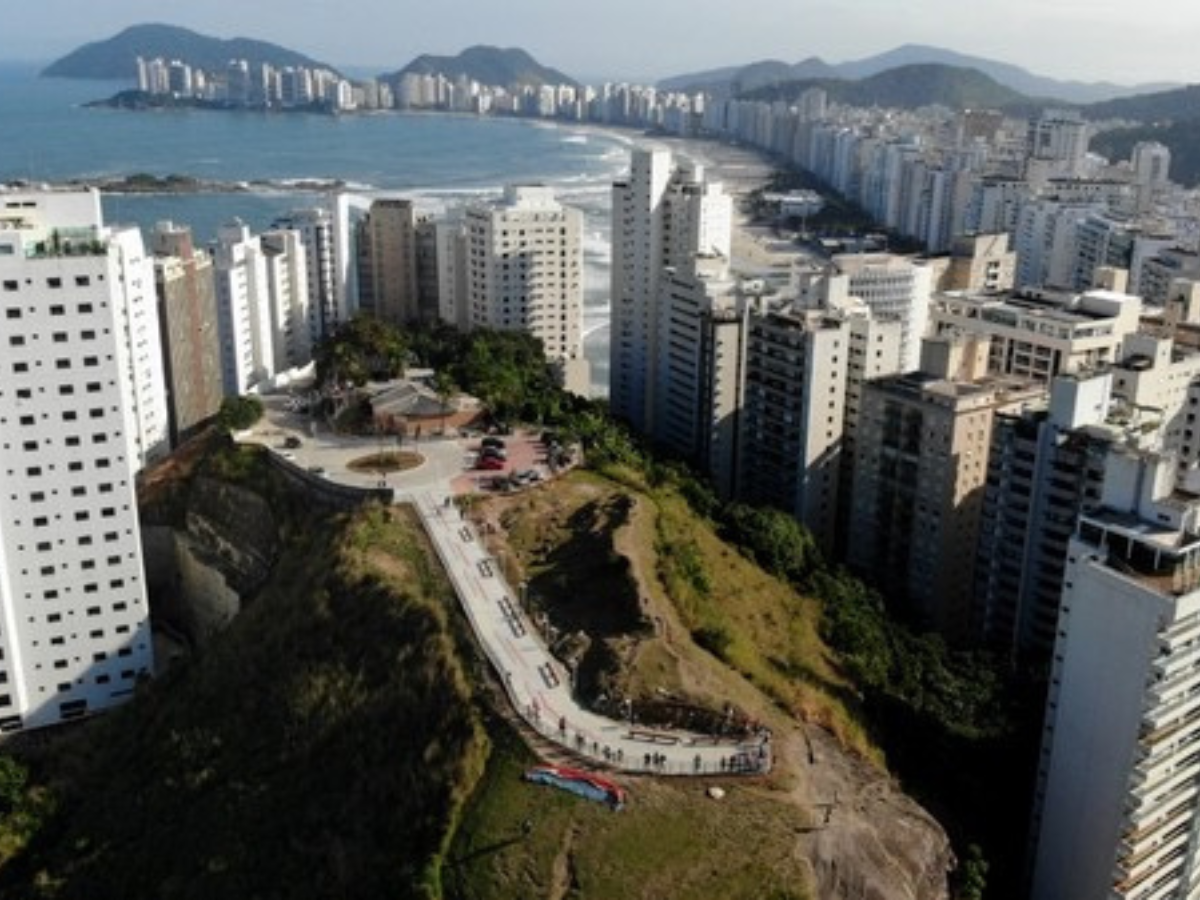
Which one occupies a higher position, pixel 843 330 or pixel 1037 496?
pixel 843 330

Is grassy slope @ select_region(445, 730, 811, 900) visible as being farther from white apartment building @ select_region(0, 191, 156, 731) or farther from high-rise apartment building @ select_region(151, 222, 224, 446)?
high-rise apartment building @ select_region(151, 222, 224, 446)

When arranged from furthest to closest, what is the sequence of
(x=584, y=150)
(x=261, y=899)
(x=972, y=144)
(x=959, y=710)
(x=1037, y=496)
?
(x=584, y=150) < (x=972, y=144) < (x=1037, y=496) < (x=959, y=710) < (x=261, y=899)

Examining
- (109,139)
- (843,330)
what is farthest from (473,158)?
(843,330)

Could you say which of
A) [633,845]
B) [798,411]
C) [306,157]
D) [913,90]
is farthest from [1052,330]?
[913,90]

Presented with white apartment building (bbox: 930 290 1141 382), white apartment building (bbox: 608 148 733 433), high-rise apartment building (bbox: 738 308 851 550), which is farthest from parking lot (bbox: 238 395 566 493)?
white apartment building (bbox: 930 290 1141 382)

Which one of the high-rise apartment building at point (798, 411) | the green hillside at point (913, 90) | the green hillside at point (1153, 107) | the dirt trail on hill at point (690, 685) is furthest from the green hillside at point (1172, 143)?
the dirt trail on hill at point (690, 685)

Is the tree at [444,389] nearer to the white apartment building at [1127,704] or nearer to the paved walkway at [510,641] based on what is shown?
the paved walkway at [510,641]

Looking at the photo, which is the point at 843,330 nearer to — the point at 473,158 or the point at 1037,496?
the point at 1037,496

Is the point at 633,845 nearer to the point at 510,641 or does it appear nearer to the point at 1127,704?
the point at 510,641
